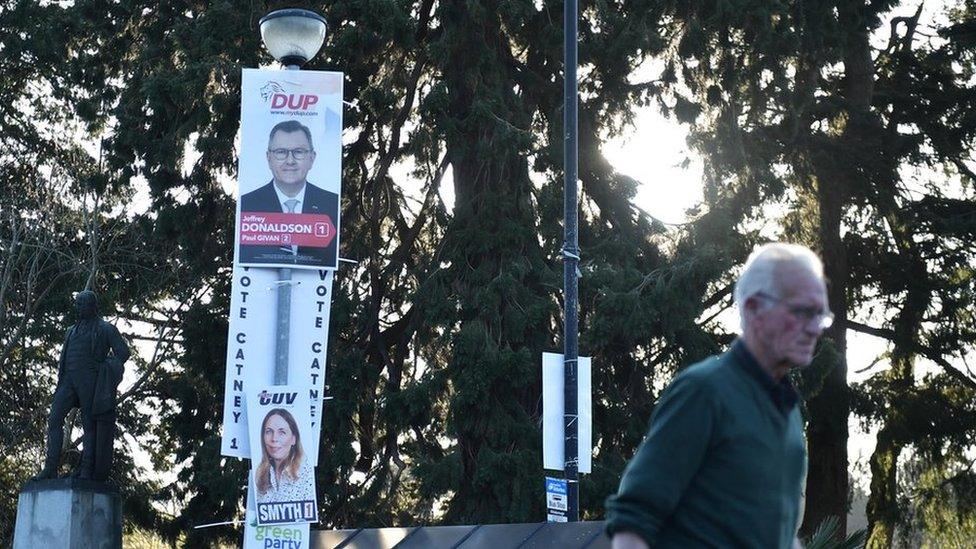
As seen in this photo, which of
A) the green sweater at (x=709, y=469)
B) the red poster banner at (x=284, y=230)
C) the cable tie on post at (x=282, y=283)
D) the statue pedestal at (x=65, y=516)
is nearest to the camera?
the green sweater at (x=709, y=469)

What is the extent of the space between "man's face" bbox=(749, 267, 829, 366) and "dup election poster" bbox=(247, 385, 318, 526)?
9419 millimetres

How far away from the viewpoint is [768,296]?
3578mm

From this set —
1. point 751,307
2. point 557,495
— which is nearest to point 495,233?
point 557,495

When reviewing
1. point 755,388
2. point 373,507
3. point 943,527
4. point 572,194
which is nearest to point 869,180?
point 943,527

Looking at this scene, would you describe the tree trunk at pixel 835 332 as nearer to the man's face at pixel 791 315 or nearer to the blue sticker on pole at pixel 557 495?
the blue sticker on pole at pixel 557 495

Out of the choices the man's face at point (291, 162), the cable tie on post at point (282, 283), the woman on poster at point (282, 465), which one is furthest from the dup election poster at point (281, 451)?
the man's face at point (291, 162)

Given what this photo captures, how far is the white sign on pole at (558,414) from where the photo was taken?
48.0ft

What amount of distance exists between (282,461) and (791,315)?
9.60 m

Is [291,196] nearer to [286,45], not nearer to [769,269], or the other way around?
[286,45]

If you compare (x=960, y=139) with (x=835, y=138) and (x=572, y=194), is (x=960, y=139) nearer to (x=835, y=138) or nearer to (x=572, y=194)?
(x=835, y=138)

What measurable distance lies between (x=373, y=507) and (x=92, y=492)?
5.77 metres

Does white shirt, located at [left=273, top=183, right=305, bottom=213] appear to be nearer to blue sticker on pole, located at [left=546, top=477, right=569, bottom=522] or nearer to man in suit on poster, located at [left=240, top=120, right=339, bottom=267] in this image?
man in suit on poster, located at [left=240, top=120, right=339, bottom=267]

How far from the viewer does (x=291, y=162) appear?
13.0 m

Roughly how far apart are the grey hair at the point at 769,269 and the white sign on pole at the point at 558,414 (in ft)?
35.8
